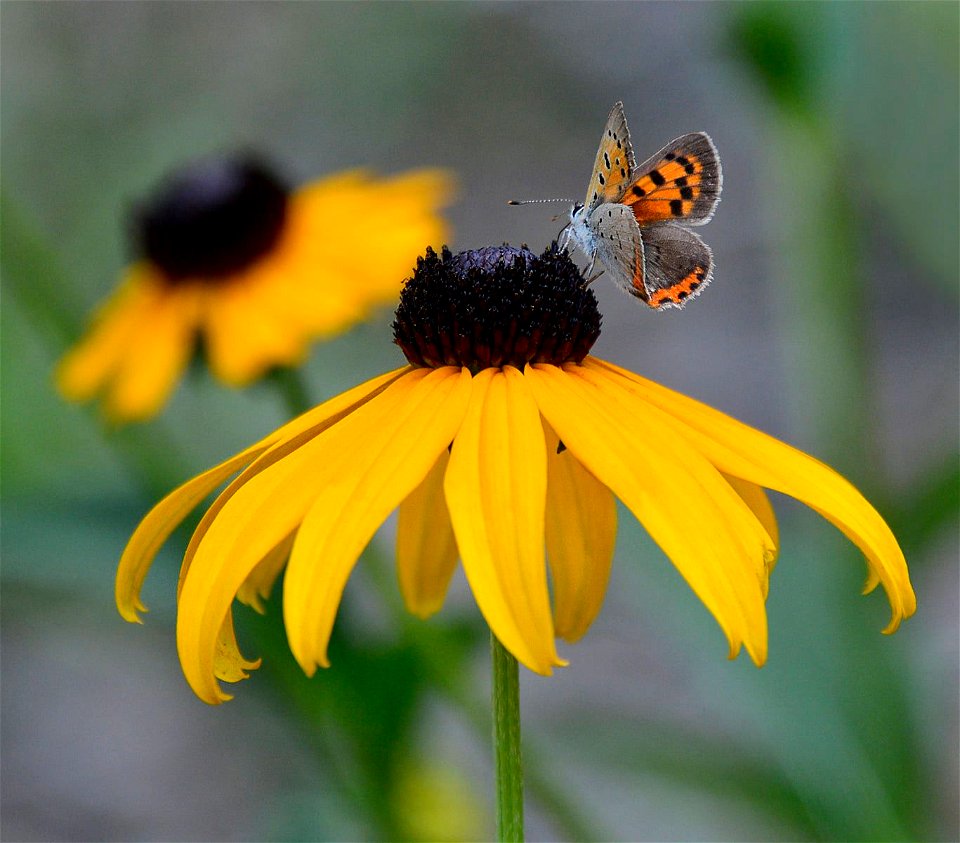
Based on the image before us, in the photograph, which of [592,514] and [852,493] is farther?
[592,514]

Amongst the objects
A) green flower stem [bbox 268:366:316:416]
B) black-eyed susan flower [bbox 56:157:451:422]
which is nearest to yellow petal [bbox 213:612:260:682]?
green flower stem [bbox 268:366:316:416]

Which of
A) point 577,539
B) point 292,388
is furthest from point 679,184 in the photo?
point 292,388

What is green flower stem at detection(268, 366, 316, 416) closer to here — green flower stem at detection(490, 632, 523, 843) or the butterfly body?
the butterfly body

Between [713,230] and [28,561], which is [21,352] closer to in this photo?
[28,561]

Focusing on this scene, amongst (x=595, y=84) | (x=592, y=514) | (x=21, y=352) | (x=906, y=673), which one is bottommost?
(x=906, y=673)

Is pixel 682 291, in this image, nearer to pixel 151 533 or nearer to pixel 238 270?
pixel 151 533

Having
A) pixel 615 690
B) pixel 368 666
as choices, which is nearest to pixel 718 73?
pixel 368 666

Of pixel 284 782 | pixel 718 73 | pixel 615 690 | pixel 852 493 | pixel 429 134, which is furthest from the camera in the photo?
pixel 429 134
